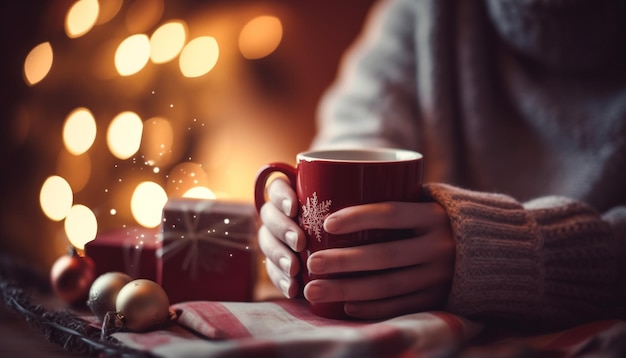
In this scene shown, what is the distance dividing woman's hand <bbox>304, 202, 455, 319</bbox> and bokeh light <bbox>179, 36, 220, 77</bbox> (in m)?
0.74

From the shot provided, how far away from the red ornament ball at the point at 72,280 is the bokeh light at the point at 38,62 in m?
0.51

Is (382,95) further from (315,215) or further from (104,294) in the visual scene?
(104,294)

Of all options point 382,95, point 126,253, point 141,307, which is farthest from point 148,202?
point 382,95

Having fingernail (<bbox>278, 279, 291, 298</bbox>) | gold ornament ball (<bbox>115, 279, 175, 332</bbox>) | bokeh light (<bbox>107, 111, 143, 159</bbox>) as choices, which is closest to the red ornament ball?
gold ornament ball (<bbox>115, 279, 175, 332</bbox>)

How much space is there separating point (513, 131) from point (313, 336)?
2.15 ft

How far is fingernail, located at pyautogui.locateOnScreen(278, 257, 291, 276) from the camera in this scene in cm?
57

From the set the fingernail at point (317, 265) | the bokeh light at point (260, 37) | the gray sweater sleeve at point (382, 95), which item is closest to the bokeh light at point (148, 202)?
the fingernail at point (317, 265)

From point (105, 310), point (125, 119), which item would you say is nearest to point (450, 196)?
point (105, 310)

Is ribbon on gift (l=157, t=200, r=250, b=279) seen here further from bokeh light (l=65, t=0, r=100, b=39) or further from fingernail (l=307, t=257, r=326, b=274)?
bokeh light (l=65, t=0, r=100, b=39)

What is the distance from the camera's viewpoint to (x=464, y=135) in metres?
0.99

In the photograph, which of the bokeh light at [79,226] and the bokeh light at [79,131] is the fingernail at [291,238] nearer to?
the bokeh light at [79,226]

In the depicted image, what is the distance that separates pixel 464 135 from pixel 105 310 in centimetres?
69

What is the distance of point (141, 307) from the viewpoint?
53cm

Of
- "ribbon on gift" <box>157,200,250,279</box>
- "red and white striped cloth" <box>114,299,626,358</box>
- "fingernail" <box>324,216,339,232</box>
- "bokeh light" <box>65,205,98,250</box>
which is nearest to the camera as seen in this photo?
"red and white striped cloth" <box>114,299,626,358</box>
